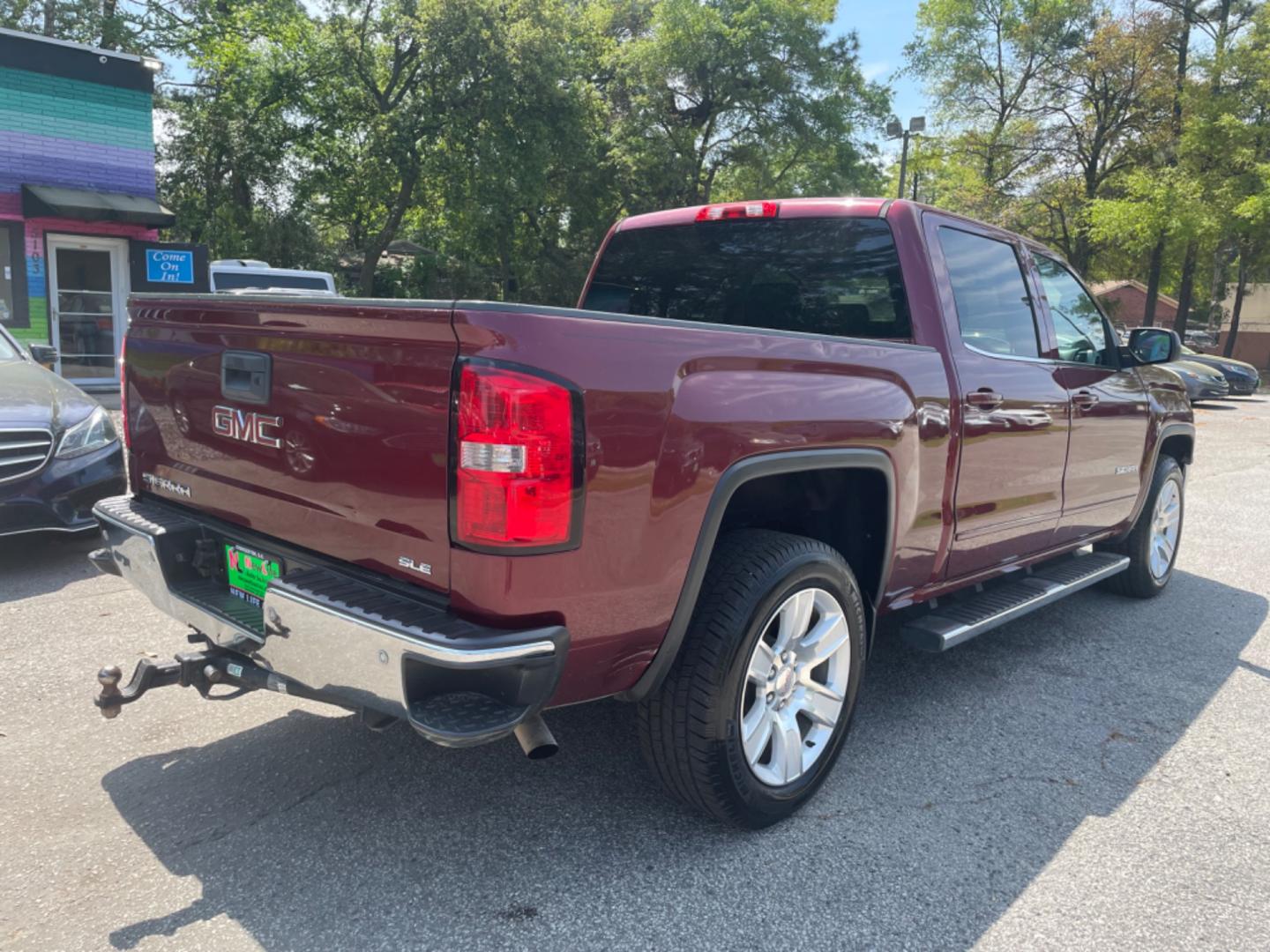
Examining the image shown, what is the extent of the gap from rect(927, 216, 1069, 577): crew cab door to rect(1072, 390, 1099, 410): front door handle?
12 centimetres

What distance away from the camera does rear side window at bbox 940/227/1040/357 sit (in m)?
3.73

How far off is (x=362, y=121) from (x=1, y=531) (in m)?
19.7

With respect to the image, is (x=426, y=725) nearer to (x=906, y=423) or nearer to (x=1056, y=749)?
(x=906, y=423)

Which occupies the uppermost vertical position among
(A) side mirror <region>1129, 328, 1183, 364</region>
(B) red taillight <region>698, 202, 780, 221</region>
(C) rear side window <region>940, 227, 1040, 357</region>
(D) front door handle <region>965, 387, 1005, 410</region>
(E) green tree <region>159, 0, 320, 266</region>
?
(E) green tree <region>159, 0, 320, 266</region>

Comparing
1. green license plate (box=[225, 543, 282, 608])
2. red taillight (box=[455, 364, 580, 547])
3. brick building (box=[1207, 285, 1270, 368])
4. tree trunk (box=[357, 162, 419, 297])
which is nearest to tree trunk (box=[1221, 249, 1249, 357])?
brick building (box=[1207, 285, 1270, 368])

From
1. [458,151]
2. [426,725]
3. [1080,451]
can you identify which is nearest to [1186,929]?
[426,725]

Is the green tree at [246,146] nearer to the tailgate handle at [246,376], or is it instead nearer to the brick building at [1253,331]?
the tailgate handle at [246,376]

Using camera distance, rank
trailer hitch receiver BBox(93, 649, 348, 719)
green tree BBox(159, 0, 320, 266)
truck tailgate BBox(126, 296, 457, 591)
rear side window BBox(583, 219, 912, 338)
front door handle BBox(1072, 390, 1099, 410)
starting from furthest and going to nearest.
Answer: green tree BBox(159, 0, 320, 266) < front door handle BBox(1072, 390, 1099, 410) < rear side window BBox(583, 219, 912, 338) < trailer hitch receiver BBox(93, 649, 348, 719) < truck tailgate BBox(126, 296, 457, 591)

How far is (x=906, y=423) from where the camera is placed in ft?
10.4

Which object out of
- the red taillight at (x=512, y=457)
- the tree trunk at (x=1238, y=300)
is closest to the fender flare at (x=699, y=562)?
the red taillight at (x=512, y=457)

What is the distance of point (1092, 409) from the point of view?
4441 mm

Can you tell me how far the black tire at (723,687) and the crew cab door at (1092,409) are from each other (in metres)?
2.20

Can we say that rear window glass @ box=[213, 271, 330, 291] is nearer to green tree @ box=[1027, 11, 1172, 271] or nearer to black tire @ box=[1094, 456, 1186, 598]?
black tire @ box=[1094, 456, 1186, 598]

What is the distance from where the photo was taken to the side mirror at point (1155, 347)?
486 centimetres
